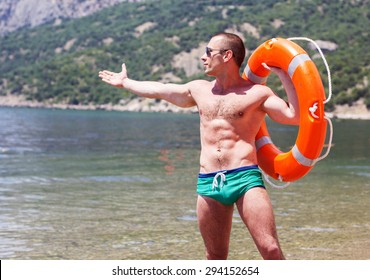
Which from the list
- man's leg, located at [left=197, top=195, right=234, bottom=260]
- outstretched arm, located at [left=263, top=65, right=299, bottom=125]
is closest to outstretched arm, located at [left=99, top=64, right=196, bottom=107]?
outstretched arm, located at [left=263, top=65, right=299, bottom=125]

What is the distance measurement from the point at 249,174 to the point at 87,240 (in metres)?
5.17

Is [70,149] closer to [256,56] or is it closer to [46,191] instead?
[46,191]

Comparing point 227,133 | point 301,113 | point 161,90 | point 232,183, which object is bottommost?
point 232,183

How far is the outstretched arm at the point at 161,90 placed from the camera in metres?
5.75

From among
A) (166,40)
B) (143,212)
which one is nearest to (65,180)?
(143,212)

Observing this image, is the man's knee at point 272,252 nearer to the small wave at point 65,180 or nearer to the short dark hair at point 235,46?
the short dark hair at point 235,46

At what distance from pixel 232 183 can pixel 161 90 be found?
1.06 metres

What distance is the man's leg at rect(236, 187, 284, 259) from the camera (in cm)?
512

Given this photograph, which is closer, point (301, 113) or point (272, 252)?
point (272, 252)

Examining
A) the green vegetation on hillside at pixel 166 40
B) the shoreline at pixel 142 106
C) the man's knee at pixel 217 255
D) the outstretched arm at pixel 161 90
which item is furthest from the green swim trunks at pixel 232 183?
the green vegetation on hillside at pixel 166 40

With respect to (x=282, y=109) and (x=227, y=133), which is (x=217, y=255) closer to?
(x=227, y=133)

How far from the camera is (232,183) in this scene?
532 centimetres

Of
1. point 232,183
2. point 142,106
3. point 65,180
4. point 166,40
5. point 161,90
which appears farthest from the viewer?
point 166,40

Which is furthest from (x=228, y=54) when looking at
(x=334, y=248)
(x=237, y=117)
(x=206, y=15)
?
(x=206, y=15)
